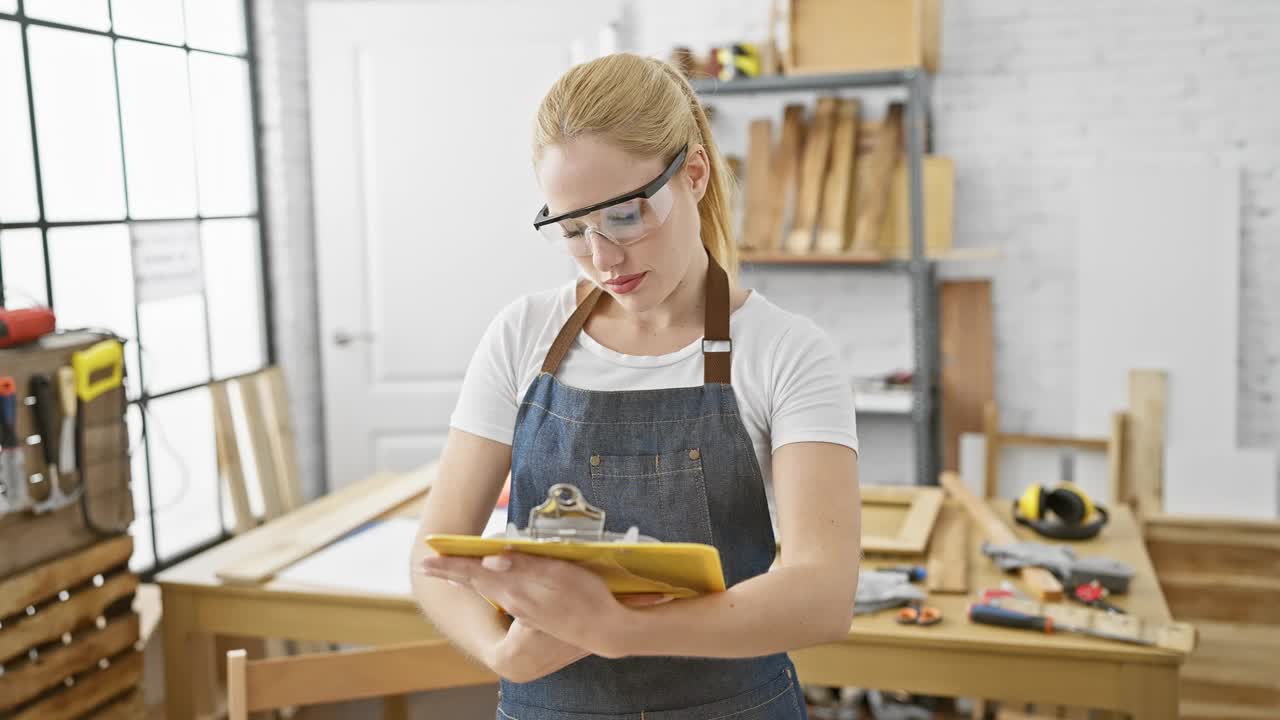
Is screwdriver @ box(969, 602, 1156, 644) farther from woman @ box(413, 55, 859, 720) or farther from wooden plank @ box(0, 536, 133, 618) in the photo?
wooden plank @ box(0, 536, 133, 618)

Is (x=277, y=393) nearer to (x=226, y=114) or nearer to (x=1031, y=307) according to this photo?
(x=226, y=114)

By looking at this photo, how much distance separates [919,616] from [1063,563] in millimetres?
378

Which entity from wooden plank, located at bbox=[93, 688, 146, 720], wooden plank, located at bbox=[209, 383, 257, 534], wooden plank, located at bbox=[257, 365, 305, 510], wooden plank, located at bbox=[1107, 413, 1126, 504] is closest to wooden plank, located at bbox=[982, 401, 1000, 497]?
wooden plank, located at bbox=[1107, 413, 1126, 504]

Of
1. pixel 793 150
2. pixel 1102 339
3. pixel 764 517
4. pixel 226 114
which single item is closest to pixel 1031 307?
pixel 1102 339

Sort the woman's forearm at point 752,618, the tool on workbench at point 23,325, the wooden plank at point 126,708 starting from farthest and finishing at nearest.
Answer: the wooden plank at point 126,708 → the tool on workbench at point 23,325 → the woman's forearm at point 752,618

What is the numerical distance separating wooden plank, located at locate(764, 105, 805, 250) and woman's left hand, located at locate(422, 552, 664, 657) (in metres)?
3.55

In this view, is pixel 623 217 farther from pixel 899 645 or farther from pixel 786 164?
pixel 786 164

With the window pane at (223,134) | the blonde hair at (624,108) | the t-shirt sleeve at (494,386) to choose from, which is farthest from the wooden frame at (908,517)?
the window pane at (223,134)

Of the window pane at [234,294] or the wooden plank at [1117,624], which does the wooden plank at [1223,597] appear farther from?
the window pane at [234,294]

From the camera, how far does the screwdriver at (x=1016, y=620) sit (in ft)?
6.76

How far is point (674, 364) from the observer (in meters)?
1.40

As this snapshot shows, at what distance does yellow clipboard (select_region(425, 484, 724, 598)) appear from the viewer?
39.8 inches

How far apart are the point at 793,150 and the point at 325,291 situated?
193 cm

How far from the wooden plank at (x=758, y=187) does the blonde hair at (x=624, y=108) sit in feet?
10.4
